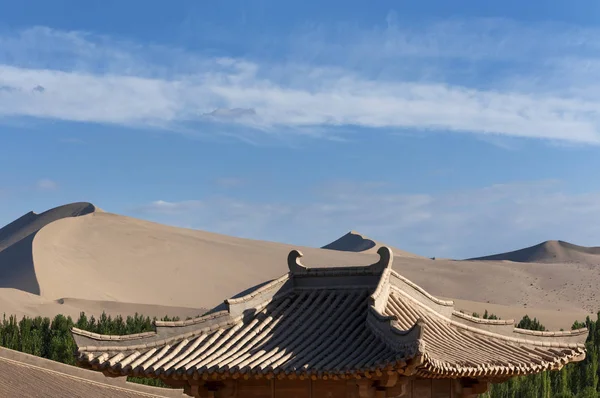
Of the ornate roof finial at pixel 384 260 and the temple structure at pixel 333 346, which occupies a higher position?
the ornate roof finial at pixel 384 260

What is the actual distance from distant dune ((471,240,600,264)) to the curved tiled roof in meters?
97.1

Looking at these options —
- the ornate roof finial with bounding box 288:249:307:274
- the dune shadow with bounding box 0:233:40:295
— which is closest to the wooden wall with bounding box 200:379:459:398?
the ornate roof finial with bounding box 288:249:307:274

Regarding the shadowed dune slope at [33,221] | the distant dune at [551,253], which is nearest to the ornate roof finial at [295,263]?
the shadowed dune slope at [33,221]

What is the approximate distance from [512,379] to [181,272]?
179 ft

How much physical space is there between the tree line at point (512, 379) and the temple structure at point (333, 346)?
15928 millimetres

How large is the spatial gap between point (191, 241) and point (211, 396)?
3084 inches

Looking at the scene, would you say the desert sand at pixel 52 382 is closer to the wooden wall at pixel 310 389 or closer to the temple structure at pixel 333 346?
the temple structure at pixel 333 346

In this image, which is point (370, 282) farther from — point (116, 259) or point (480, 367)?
point (116, 259)

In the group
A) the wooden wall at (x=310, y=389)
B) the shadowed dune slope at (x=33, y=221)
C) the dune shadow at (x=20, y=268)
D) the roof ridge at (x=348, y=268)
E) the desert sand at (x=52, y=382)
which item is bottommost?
the wooden wall at (x=310, y=389)

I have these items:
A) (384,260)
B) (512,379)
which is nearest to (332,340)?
(384,260)

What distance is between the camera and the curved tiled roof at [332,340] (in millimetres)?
11344

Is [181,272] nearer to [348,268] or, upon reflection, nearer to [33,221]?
[33,221]

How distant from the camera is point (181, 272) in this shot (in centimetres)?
8375

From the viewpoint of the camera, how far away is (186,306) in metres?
76.7
